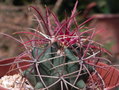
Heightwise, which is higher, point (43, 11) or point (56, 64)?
point (43, 11)

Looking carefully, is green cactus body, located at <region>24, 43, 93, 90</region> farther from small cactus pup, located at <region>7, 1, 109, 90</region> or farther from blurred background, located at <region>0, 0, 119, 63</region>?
blurred background, located at <region>0, 0, 119, 63</region>

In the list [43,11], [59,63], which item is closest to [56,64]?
[59,63]

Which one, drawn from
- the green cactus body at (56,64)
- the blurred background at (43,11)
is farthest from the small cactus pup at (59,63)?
the blurred background at (43,11)

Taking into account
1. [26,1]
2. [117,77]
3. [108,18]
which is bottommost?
[117,77]

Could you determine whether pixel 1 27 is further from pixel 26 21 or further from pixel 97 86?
pixel 97 86

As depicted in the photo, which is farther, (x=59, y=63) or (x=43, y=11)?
(x=43, y=11)

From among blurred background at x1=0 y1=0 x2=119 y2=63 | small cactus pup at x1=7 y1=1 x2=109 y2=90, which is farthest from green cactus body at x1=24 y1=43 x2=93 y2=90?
blurred background at x1=0 y1=0 x2=119 y2=63

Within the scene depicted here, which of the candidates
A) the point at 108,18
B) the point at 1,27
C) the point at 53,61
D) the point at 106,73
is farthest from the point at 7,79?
the point at 108,18

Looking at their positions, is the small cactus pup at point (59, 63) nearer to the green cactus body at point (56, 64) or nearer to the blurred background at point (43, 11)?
the green cactus body at point (56, 64)

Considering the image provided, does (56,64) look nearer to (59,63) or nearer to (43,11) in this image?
(59,63)

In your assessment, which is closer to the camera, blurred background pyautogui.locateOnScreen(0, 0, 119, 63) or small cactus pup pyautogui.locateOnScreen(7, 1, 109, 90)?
small cactus pup pyautogui.locateOnScreen(7, 1, 109, 90)

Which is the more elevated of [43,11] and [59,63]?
[43,11]
